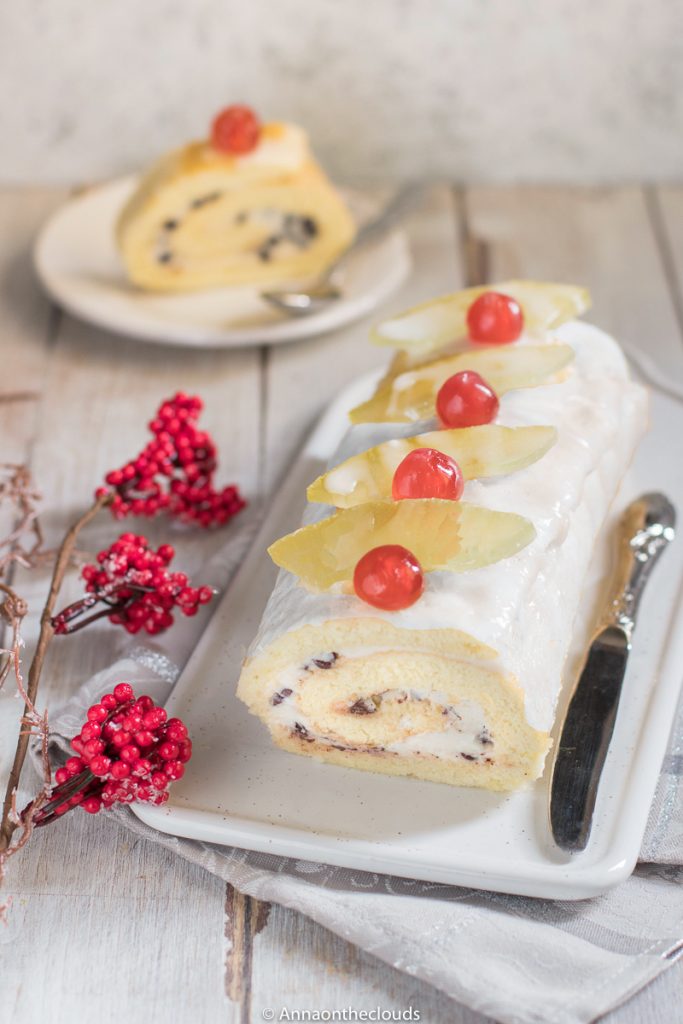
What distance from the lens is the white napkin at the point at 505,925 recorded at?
1739 millimetres

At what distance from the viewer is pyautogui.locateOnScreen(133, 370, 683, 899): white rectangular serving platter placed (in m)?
1.86

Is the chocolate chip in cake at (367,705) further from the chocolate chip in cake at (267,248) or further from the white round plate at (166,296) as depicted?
the chocolate chip in cake at (267,248)

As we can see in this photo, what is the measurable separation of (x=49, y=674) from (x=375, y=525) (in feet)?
2.66

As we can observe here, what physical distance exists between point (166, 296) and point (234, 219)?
0.94 feet

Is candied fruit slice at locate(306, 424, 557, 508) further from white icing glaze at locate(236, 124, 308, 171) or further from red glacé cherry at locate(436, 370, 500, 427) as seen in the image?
white icing glaze at locate(236, 124, 308, 171)

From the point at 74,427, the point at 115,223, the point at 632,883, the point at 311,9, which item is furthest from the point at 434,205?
the point at 632,883

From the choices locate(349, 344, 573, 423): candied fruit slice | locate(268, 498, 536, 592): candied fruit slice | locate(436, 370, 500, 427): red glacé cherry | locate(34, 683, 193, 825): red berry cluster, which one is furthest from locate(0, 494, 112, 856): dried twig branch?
locate(436, 370, 500, 427): red glacé cherry

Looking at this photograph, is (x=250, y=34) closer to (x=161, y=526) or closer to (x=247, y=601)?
(x=161, y=526)

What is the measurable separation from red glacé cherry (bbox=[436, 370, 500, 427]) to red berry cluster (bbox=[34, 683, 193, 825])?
74 centimetres

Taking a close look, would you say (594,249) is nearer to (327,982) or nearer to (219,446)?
(219,446)

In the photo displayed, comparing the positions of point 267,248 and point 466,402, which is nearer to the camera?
point 466,402

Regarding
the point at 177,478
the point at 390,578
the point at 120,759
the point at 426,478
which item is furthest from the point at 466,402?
the point at 120,759

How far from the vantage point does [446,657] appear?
6.23 feet

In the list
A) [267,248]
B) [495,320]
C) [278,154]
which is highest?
[278,154]
